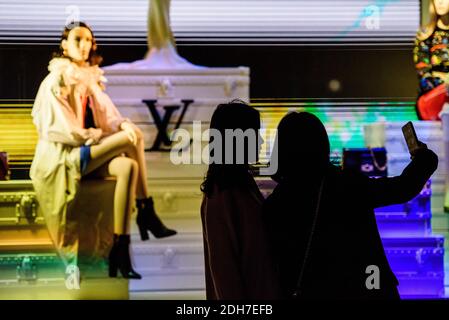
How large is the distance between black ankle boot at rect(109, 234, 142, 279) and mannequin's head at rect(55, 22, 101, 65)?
1.07 m

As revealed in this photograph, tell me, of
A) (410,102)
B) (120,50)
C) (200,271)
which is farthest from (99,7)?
(410,102)

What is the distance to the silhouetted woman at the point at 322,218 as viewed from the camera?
1832 millimetres

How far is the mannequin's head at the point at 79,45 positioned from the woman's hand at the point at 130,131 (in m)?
0.41

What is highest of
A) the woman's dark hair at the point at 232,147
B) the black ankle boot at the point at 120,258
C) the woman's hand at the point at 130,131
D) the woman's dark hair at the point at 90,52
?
the woman's dark hair at the point at 90,52

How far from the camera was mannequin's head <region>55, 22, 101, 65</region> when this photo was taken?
12.8ft

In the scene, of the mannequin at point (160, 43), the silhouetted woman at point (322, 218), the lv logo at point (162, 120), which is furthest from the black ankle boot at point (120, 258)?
the silhouetted woman at point (322, 218)

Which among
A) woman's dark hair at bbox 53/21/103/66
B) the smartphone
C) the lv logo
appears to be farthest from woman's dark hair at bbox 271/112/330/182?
woman's dark hair at bbox 53/21/103/66

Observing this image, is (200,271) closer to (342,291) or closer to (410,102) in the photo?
(410,102)

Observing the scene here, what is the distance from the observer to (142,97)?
12.7ft

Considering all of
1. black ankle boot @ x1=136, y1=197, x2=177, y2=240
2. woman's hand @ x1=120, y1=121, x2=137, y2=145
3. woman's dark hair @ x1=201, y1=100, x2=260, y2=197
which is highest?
woman's dark hair @ x1=201, y1=100, x2=260, y2=197

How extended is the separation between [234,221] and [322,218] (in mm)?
252

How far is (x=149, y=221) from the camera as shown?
392cm

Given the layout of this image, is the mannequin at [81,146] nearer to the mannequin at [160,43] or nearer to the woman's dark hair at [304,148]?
the mannequin at [160,43]

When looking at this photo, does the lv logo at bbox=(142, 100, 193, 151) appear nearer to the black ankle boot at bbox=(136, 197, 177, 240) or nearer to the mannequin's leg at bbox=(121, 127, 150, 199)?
the mannequin's leg at bbox=(121, 127, 150, 199)
